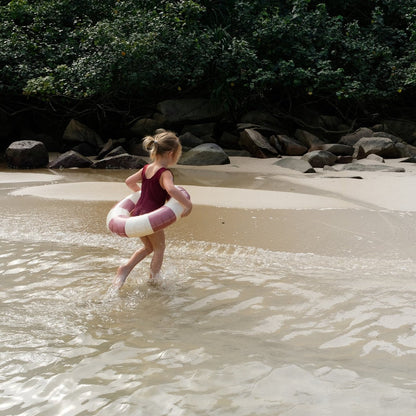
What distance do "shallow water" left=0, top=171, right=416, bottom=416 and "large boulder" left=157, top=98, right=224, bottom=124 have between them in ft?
27.4

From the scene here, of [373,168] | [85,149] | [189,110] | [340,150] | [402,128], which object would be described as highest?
[189,110]

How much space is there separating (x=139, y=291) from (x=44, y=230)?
6.12ft

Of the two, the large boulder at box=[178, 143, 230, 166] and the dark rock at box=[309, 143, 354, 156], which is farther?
the dark rock at box=[309, 143, 354, 156]

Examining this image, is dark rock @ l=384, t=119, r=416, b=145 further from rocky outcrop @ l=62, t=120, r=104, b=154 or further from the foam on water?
the foam on water

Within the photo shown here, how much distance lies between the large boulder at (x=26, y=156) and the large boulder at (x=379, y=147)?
681 centimetres

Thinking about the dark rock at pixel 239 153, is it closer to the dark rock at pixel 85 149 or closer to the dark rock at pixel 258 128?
the dark rock at pixel 258 128

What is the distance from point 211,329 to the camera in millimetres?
2564

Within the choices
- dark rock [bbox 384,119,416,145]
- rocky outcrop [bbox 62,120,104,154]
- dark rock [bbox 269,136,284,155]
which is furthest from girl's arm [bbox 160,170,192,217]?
dark rock [bbox 384,119,416,145]

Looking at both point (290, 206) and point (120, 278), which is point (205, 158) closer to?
point (290, 206)

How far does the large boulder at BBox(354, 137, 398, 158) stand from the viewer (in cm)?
1076

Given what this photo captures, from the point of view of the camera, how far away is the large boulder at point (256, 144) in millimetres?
10977

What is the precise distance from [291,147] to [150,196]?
844 centimetres

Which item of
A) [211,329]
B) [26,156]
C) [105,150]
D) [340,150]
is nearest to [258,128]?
[340,150]

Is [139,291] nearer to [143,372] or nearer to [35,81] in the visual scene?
[143,372]
